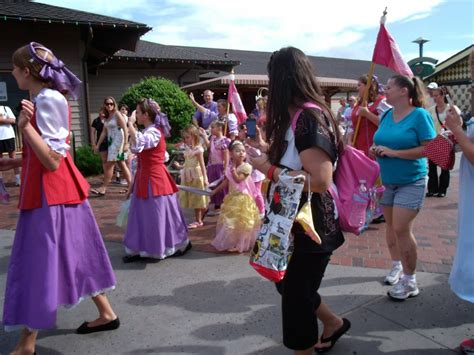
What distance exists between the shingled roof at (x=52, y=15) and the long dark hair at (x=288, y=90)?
33.2ft

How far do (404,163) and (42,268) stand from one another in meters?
2.74

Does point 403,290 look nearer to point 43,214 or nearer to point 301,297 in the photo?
point 301,297

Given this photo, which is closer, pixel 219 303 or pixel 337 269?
pixel 219 303

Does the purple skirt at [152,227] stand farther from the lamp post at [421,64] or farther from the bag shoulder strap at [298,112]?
the lamp post at [421,64]

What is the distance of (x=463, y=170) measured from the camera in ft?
9.41

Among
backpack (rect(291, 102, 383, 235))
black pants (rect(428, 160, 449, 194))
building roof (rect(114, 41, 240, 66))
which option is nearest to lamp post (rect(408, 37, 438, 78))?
black pants (rect(428, 160, 449, 194))

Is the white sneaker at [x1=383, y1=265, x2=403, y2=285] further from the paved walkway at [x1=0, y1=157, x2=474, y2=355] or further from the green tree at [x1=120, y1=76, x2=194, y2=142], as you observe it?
the green tree at [x1=120, y1=76, x2=194, y2=142]

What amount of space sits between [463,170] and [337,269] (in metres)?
1.92

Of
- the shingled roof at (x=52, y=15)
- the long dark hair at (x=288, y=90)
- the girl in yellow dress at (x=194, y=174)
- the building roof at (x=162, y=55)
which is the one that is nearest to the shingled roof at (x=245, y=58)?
the building roof at (x=162, y=55)

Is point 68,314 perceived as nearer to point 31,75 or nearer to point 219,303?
point 219,303

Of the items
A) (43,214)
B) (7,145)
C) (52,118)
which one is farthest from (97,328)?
(7,145)

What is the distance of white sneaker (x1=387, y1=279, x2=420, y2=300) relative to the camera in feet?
12.1

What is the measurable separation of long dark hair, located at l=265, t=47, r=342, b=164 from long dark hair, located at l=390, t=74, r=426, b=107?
4.90 ft

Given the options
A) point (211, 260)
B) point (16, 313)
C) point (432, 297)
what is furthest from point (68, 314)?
point (432, 297)
